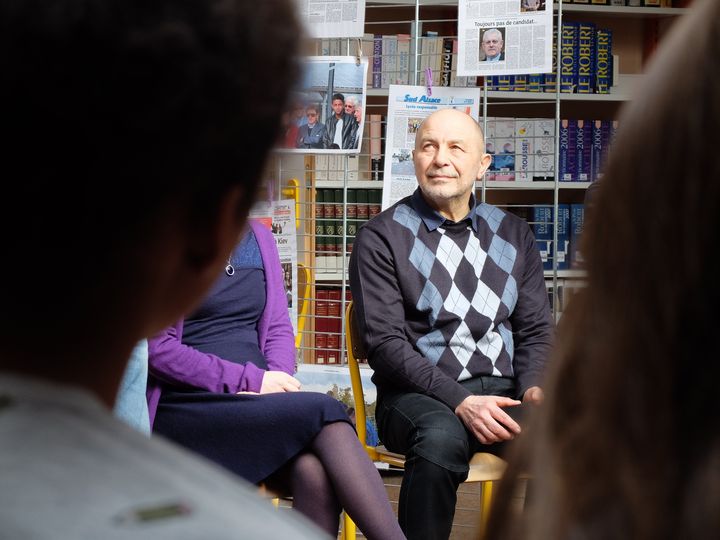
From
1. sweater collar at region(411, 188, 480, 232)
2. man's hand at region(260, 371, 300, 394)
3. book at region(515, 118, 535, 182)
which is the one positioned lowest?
man's hand at region(260, 371, 300, 394)

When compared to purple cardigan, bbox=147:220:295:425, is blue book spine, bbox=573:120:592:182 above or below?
above

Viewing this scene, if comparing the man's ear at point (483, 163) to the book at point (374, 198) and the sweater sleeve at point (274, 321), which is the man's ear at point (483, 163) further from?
the book at point (374, 198)

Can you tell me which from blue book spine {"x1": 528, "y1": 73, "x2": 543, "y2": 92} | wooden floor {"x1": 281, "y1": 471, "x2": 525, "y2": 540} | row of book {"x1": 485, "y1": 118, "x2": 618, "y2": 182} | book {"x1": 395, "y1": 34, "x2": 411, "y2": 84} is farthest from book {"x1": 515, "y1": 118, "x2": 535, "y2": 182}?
wooden floor {"x1": 281, "y1": 471, "x2": 525, "y2": 540}

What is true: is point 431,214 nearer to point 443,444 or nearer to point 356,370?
point 356,370

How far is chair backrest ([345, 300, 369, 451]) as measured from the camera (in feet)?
8.16

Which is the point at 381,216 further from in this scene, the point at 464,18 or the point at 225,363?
the point at 464,18

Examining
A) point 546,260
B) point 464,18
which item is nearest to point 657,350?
point 464,18

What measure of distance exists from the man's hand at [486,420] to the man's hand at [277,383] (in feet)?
1.41

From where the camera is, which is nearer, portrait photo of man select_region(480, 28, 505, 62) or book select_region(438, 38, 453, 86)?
portrait photo of man select_region(480, 28, 505, 62)

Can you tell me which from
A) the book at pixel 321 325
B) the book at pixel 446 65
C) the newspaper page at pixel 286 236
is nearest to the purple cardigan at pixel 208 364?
the newspaper page at pixel 286 236

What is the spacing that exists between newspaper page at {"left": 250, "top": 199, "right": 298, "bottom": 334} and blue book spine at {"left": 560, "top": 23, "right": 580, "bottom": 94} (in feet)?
5.62

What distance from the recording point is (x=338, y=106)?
125 inches

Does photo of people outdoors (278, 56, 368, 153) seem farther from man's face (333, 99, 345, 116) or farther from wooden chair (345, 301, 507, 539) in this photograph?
wooden chair (345, 301, 507, 539)

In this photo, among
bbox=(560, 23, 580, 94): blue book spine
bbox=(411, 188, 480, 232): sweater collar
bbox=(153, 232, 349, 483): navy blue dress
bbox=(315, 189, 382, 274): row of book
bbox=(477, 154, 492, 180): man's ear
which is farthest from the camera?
bbox=(560, 23, 580, 94): blue book spine
